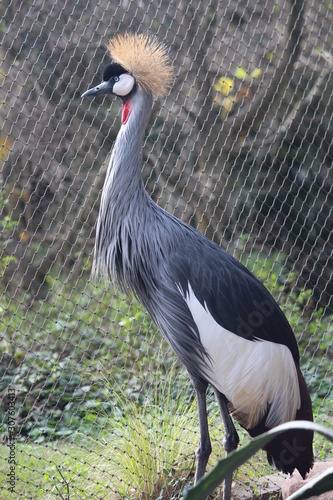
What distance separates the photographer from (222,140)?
4.02m

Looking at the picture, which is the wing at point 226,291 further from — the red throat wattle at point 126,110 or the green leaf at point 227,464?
the green leaf at point 227,464

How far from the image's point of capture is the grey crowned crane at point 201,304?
2.52m

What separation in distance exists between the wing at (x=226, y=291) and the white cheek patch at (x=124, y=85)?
635 millimetres

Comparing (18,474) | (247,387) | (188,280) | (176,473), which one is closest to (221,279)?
(188,280)

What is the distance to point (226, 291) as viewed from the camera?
2.54m

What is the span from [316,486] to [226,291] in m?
1.42

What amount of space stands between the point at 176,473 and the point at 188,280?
939 mm

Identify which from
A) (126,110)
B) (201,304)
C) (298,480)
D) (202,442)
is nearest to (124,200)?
(126,110)

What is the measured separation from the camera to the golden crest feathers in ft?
8.96

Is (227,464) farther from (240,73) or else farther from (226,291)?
(240,73)

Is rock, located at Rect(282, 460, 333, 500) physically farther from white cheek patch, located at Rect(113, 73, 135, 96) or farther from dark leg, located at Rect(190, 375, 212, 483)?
white cheek patch, located at Rect(113, 73, 135, 96)

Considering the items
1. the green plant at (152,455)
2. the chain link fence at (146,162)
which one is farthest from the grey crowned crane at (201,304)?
the chain link fence at (146,162)

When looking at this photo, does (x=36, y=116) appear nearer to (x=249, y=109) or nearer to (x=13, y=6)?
(x=13, y=6)

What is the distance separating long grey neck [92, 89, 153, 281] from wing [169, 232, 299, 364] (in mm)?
204
